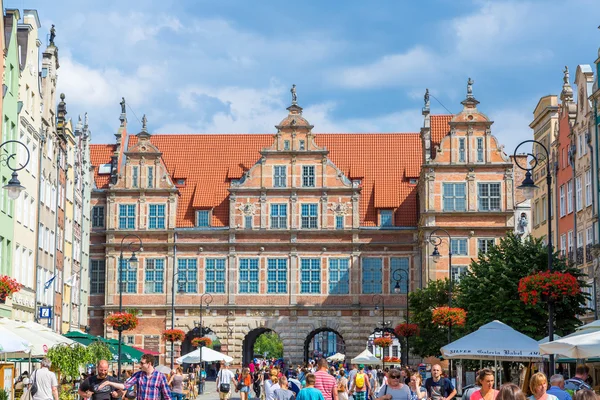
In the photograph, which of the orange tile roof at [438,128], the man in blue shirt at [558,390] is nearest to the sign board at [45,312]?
the orange tile roof at [438,128]

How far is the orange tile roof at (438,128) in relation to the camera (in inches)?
2387

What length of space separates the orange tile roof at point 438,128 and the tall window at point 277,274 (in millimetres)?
10246

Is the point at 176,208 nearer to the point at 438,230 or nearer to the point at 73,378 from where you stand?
the point at 438,230

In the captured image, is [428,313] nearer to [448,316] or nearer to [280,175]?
[448,316]

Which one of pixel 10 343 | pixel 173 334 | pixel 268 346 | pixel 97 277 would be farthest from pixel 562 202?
pixel 268 346

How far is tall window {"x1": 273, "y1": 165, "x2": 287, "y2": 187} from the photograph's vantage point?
60403 mm

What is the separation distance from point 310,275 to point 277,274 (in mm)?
1807

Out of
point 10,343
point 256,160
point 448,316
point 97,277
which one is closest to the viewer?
point 10,343

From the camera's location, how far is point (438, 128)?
61750mm

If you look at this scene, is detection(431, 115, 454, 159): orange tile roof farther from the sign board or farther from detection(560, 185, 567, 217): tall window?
the sign board

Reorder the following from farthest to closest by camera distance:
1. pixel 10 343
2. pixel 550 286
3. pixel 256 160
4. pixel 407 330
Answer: pixel 256 160 → pixel 407 330 → pixel 550 286 → pixel 10 343

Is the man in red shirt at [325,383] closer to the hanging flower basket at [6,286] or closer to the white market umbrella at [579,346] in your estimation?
the white market umbrella at [579,346]

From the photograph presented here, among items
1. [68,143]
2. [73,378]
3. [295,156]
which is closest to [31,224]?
[68,143]

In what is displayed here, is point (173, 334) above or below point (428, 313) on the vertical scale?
below
